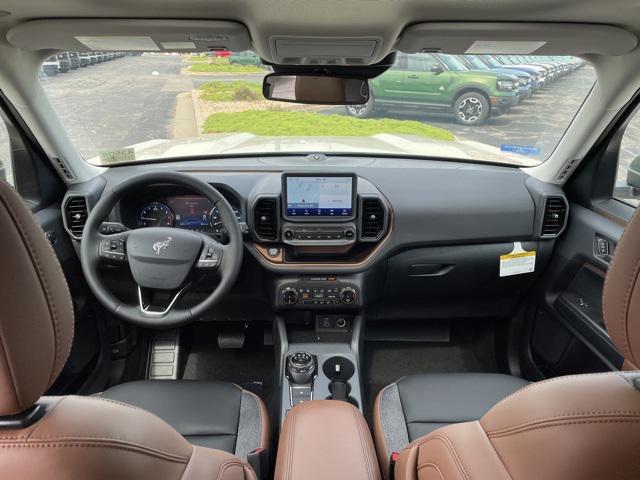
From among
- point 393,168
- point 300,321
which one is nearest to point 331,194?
point 393,168

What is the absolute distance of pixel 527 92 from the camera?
8.75 feet

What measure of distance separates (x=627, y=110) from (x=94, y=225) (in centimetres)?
230

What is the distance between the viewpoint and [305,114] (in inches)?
105

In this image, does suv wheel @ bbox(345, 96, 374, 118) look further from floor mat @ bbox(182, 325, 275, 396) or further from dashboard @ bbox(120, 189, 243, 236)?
floor mat @ bbox(182, 325, 275, 396)

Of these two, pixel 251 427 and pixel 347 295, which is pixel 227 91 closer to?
pixel 347 295

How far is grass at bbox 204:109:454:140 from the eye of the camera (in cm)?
267

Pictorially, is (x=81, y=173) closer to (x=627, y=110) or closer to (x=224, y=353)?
(x=224, y=353)

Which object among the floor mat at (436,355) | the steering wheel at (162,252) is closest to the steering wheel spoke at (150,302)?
the steering wheel at (162,252)

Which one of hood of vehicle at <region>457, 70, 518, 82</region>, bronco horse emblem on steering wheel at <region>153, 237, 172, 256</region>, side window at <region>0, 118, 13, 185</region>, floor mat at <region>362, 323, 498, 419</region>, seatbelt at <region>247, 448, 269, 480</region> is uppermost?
hood of vehicle at <region>457, 70, 518, 82</region>

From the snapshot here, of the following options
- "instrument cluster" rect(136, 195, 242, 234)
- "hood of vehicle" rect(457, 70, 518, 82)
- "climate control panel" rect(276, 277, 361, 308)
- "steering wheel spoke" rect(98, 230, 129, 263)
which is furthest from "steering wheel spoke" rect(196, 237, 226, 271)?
"hood of vehicle" rect(457, 70, 518, 82)

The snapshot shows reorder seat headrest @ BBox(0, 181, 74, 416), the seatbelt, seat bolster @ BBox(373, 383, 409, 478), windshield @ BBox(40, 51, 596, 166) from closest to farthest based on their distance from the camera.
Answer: seat headrest @ BBox(0, 181, 74, 416)
the seatbelt
seat bolster @ BBox(373, 383, 409, 478)
windshield @ BBox(40, 51, 596, 166)

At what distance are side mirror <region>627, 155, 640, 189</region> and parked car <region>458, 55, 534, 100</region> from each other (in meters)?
0.62

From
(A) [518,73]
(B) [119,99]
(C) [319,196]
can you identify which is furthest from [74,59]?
(A) [518,73]

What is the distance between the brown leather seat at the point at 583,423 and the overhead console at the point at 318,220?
1540mm
